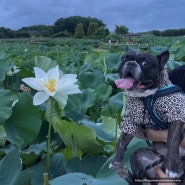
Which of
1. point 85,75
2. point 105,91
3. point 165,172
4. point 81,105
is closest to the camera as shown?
point 165,172

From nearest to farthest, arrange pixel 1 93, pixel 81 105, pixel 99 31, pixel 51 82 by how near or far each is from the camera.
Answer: pixel 51 82, pixel 1 93, pixel 81 105, pixel 99 31

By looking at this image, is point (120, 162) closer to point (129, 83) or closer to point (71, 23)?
point (129, 83)

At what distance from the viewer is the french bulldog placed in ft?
2.23

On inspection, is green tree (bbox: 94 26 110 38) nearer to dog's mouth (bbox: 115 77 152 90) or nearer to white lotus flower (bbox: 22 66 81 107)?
white lotus flower (bbox: 22 66 81 107)

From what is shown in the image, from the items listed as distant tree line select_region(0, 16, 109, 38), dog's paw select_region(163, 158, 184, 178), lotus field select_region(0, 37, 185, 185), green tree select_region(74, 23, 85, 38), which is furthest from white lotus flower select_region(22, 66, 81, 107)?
→ green tree select_region(74, 23, 85, 38)

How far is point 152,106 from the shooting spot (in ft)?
2.38

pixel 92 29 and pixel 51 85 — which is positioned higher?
pixel 92 29

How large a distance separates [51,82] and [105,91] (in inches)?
44.6

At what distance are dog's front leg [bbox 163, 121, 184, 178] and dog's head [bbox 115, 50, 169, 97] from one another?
0.27 ft

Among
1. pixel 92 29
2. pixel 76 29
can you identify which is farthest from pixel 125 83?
pixel 92 29

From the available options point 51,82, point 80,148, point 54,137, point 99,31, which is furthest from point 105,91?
point 99,31

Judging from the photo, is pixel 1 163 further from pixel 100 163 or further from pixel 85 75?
pixel 85 75

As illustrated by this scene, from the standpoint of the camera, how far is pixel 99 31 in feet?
113

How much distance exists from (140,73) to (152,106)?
0.08 meters
